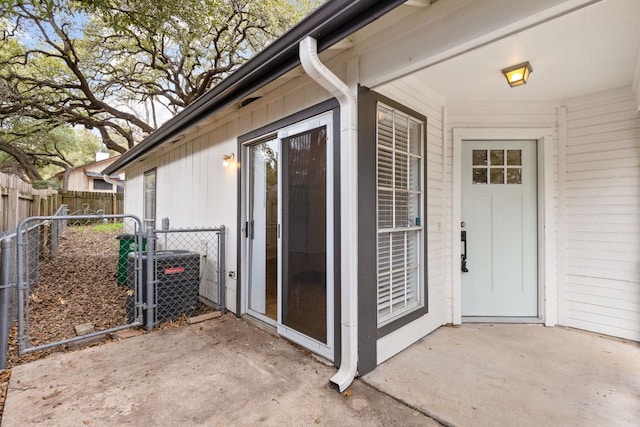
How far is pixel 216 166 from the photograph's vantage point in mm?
4086

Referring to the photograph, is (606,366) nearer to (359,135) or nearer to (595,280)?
(595,280)

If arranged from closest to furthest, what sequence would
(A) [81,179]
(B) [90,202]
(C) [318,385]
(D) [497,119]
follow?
1. (C) [318,385]
2. (D) [497,119]
3. (B) [90,202]
4. (A) [81,179]

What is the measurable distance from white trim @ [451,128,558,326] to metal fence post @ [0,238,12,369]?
4043mm

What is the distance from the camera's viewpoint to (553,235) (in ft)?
10.9

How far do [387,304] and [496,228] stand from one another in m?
1.77

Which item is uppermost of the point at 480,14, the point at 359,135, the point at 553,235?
the point at 480,14

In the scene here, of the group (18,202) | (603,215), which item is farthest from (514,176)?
(18,202)

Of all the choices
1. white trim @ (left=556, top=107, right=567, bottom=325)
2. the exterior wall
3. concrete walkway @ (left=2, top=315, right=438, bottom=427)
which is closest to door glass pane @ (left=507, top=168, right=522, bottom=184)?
white trim @ (left=556, top=107, right=567, bottom=325)

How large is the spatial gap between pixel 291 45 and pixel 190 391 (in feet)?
Answer: 8.15

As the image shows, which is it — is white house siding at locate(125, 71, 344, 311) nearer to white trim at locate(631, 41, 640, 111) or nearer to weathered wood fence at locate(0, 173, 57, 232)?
weathered wood fence at locate(0, 173, 57, 232)

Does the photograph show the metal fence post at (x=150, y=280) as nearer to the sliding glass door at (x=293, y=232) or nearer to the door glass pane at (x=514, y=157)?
the sliding glass door at (x=293, y=232)

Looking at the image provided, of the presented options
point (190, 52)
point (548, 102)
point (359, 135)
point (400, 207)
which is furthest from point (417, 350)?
Answer: point (190, 52)

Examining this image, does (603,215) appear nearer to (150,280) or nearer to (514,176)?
(514,176)

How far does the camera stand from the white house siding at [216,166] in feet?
9.63
